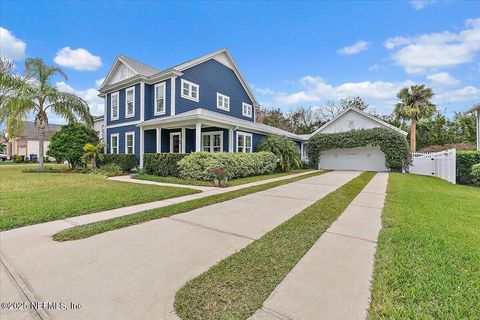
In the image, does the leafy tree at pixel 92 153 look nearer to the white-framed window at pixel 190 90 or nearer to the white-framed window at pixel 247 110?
the white-framed window at pixel 190 90

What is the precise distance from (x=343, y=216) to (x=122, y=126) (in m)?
16.5

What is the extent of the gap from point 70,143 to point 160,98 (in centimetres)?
723

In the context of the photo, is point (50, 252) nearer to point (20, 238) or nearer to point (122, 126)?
point (20, 238)

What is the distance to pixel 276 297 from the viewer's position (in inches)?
86.4

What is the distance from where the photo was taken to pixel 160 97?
1535 centimetres

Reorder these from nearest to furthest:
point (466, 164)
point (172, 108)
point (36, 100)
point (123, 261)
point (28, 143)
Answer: point (123, 261) < point (466, 164) < point (172, 108) < point (36, 100) < point (28, 143)

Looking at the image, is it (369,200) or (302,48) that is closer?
(369,200)

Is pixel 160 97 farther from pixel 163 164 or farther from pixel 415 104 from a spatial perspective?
pixel 415 104

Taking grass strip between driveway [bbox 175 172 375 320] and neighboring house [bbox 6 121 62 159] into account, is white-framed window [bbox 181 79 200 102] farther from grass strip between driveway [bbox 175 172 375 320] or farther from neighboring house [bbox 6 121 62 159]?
neighboring house [bbox 6 121 62 159]

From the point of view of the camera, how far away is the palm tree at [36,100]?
46.9ft

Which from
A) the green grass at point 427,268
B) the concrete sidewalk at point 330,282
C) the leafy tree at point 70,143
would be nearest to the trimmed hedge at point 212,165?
the concrete sidewalk at point 330,282

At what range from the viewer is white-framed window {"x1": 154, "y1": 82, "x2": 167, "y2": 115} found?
1509cm

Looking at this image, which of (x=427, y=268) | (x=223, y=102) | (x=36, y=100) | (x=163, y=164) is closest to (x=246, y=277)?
(x=427, y=268)

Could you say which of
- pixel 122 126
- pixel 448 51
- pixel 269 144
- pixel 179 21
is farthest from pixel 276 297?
pixel 448 51
